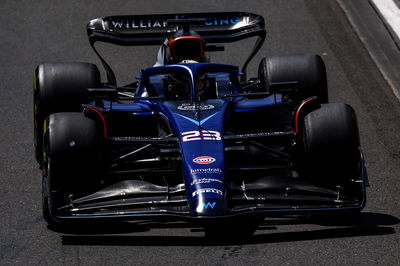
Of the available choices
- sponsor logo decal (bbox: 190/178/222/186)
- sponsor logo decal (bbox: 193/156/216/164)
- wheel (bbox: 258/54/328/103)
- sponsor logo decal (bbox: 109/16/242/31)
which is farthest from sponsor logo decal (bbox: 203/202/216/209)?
sponsor logo decal (bbox: 109/16/242/31)

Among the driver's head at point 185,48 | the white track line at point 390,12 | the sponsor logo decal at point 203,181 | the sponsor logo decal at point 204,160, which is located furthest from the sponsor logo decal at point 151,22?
the white track line at point 390,12

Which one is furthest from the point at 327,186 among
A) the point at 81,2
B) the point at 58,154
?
the point at 81,2

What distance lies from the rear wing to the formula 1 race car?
0.66 m

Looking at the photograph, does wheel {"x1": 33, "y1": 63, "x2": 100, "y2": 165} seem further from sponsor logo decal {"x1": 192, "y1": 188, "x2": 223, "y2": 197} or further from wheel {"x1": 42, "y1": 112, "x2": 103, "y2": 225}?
sponsor logo decal {"x1": 192, "y1": 188, "x2": 223, "y2": 197}

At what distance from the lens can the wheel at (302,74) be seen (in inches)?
415

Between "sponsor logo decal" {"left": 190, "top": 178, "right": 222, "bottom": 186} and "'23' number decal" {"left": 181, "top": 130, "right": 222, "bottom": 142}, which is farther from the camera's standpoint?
"'23' number decal" {"left": 181, "top": 130, "right": 222, "bottom": 142}

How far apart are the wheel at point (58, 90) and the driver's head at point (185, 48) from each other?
0.85m

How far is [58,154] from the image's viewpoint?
842 centimetres

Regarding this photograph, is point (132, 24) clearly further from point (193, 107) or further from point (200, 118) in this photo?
point (200, 118)

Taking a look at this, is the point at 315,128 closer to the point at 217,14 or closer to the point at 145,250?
the point at 145,250

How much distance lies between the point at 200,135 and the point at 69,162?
1.08m

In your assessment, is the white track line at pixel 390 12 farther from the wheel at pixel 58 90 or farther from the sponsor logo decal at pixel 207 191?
the sponsor logo decal at pixel 207 191

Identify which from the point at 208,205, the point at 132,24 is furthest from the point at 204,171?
the point at 132,24

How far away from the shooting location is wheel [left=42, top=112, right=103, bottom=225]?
8430 millimetres
